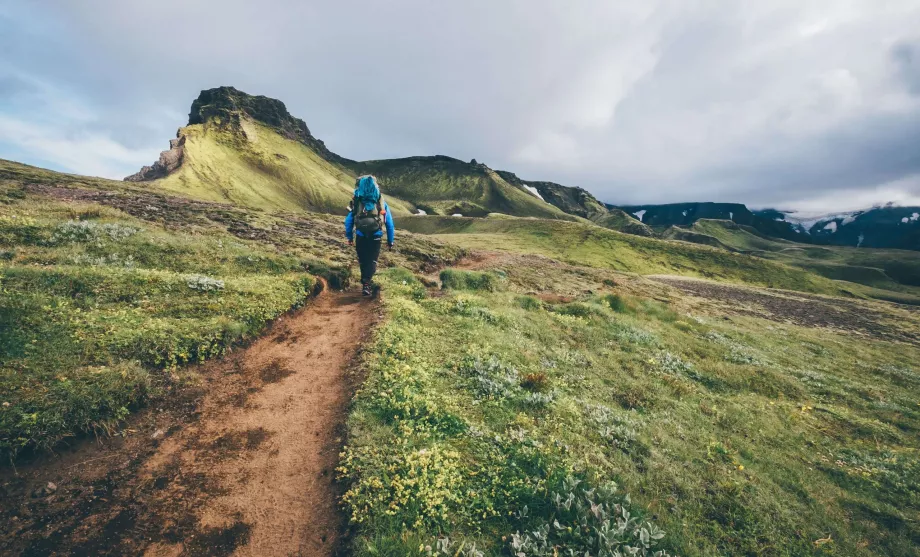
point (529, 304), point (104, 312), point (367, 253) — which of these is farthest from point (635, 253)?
point (104, 312)

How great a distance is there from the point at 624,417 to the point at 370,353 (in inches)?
265

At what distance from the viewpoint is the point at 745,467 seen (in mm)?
8008

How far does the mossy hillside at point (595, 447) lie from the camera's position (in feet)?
18.7

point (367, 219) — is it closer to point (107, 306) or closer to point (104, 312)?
point (107, 306)

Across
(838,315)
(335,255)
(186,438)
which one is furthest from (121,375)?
(838,315)

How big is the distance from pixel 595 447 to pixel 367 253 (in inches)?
457

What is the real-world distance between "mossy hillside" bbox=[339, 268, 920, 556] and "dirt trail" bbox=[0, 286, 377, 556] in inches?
28.3

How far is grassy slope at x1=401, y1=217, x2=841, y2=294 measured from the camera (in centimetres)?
9888

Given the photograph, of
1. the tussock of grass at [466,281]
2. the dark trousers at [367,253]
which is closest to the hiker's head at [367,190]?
the dark trousers at [367,253]

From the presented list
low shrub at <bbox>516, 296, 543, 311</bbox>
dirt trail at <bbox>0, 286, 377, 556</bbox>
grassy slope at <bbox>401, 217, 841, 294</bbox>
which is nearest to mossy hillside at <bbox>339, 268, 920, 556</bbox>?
dirt trail at <bbox>0, 286, 377, 556</bbox>

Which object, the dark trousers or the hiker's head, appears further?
the dark trousers

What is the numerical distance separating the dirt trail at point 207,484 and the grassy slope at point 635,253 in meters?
86.1

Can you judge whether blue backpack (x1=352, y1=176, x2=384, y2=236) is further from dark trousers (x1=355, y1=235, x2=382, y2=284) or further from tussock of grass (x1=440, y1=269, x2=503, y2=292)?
tussock of grass (x1=440, y1=269, x2=503, y2=292)

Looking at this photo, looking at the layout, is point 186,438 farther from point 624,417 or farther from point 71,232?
Answer: point 71,232
